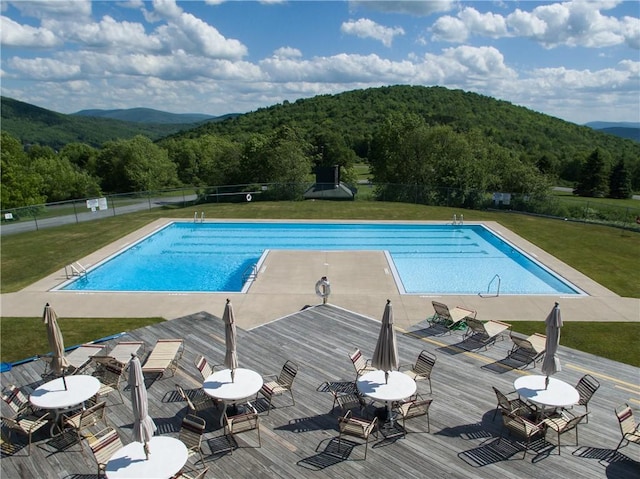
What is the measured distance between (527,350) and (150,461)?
8960mm

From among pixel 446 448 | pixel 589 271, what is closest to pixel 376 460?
pixel 446 448

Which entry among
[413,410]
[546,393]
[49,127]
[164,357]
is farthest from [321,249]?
[49,127]

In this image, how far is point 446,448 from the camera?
7387 millimetres

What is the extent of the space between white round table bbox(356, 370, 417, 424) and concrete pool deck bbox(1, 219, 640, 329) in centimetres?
490

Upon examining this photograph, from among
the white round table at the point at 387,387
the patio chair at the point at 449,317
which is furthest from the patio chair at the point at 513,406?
the patio chair at the point at 449,317

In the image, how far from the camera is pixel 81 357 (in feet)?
32.6

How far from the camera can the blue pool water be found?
60.2 ft

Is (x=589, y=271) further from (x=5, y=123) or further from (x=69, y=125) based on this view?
(x=69, y=125)

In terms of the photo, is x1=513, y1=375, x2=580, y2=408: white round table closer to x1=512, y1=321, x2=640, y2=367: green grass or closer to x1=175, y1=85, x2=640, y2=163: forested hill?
x1=512, y1=321, x2=640, y2=367: green grass

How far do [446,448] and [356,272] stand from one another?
11.6 m

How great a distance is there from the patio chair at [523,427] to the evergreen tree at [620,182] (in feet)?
239

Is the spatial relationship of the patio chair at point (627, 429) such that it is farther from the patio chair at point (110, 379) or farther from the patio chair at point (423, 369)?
the patio chair at point (110, 379)

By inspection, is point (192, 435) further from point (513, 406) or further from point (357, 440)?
point (513, 406)

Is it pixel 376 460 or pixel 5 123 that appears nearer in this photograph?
pixel 376 460
